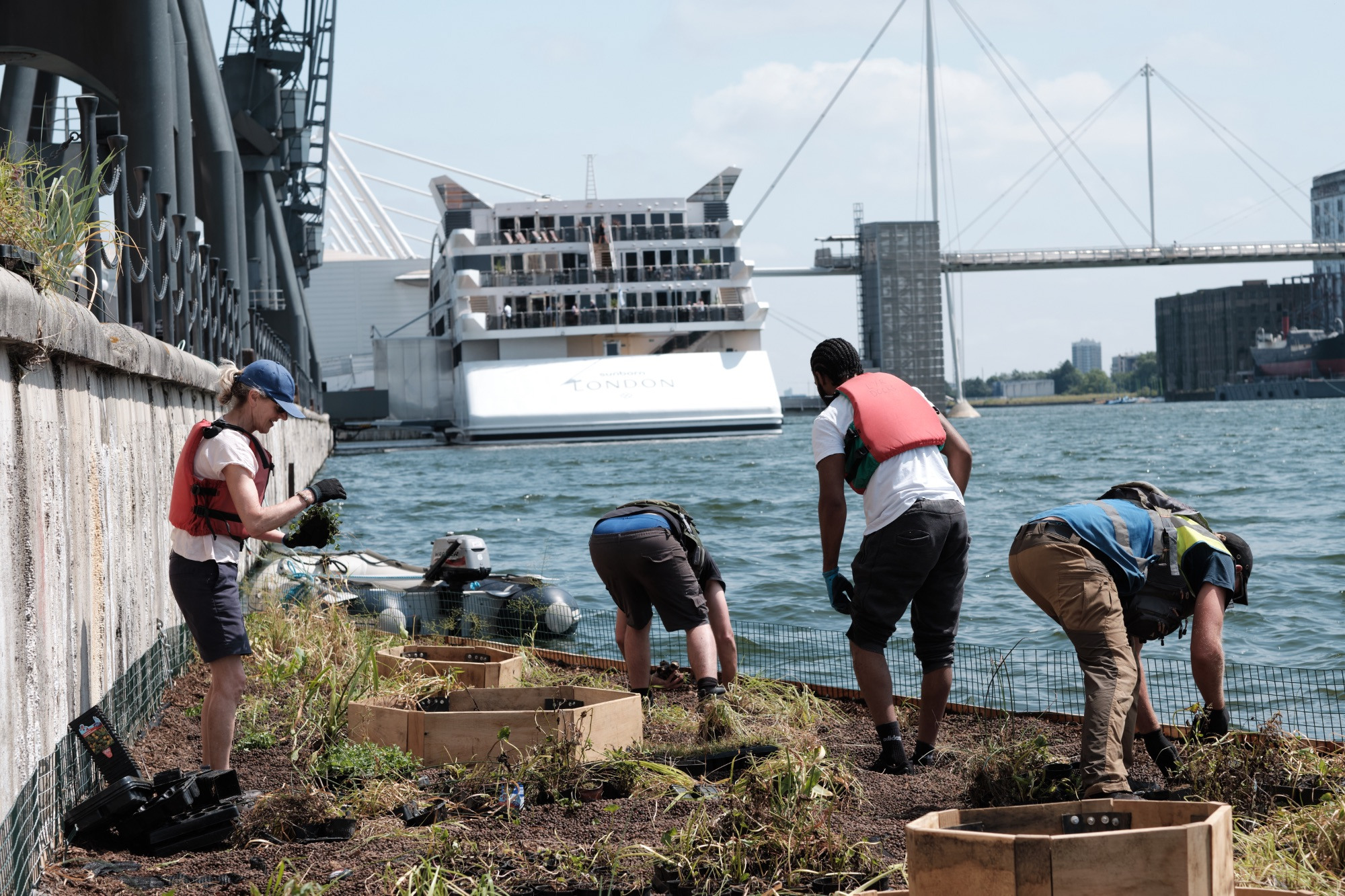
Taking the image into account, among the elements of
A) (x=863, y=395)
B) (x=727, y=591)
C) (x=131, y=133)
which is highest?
(x=131, y=133)

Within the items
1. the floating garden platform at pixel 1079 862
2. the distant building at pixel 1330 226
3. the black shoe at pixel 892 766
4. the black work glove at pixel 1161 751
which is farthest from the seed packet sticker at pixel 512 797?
the distant building at pixel 1330 226

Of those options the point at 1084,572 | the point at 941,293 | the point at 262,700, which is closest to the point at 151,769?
the point at 262,700

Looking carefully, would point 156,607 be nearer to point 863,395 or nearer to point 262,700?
point 262,700

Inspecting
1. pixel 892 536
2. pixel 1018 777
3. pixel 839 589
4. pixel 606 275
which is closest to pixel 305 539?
Result: pixel 839 589

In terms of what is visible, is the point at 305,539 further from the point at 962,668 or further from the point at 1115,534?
the point at 962,668

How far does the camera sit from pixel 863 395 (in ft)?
15.8

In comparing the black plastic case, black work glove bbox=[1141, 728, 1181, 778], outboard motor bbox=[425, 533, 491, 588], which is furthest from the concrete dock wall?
black work glove bbox=[1141, 728, 1181, 778]

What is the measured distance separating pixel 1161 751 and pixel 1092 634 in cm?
79

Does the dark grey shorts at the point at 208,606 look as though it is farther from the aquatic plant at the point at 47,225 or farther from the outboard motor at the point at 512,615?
the outboard motor at the point at 512,615

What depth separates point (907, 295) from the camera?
102562mm

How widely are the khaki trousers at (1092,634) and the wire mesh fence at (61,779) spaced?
274cm

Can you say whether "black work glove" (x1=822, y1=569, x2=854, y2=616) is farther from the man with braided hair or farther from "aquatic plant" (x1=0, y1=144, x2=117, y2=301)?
"aquatic plant" (x1=0, y1=144, x2=117, y2=301)

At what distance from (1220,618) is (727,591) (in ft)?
29.3

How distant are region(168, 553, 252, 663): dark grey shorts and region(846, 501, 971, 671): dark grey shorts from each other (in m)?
2.03
